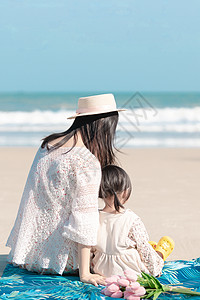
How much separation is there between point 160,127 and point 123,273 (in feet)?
50.2

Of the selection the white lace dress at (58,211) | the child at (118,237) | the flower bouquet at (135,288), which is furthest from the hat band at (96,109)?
Answer: the flower bouquet at (135,288)

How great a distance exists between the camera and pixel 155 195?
742 centimetres

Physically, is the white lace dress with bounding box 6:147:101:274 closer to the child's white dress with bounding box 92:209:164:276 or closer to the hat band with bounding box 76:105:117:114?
the child's white dress with bounding box 92:209:164:276

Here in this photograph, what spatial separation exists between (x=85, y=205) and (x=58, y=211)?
0.21 metres

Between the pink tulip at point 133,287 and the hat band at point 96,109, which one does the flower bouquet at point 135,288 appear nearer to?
the pink tulip at point 133,287

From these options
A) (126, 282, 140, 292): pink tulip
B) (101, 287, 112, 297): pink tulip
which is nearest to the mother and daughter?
(101, 287, 112, 297): pink tulip

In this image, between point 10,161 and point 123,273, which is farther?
point 10,161

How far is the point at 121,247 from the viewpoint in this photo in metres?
3.39

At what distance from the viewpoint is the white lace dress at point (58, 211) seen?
10.7 ft

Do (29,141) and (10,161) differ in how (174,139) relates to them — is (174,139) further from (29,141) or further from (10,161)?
(10,161)

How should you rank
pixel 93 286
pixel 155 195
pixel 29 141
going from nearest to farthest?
pixel 93 286 < pixel 155 195 < pixel 29 141

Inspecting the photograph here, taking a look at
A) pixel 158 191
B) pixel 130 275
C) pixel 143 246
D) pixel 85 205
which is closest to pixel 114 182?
pixel 85 205

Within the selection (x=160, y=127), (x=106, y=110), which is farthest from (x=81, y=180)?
(x=160, y=127)

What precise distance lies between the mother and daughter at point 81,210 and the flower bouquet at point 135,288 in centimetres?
15
